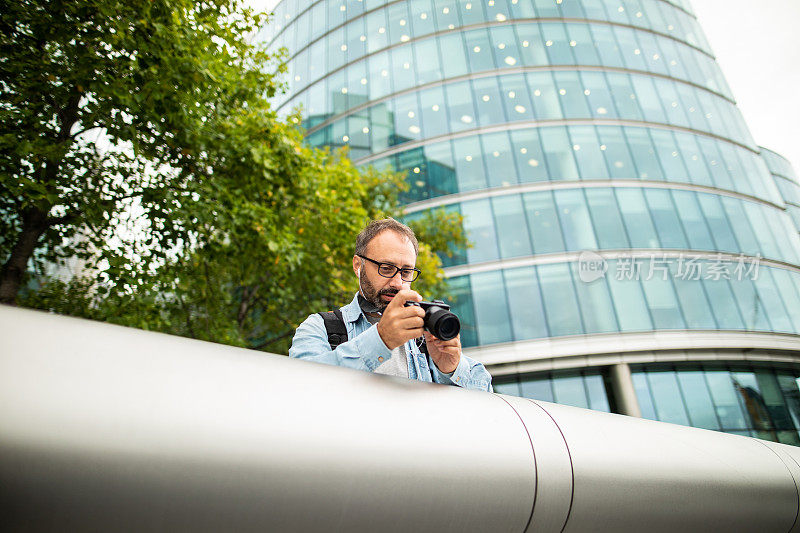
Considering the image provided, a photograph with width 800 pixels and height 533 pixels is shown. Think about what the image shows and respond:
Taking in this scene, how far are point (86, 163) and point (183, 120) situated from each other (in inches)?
70.0

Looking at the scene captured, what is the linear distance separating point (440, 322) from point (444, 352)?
1.05 feet

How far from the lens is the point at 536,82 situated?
66.4ft

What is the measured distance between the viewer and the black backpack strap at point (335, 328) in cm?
193

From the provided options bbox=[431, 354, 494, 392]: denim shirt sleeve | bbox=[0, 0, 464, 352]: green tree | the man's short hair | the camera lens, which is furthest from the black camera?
bbox=[0, 0, 464, 352]: green tree

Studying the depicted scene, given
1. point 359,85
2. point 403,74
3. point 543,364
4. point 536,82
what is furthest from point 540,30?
point 543,364

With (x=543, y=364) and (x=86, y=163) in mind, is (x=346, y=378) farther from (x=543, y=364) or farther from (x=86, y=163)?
(x=543, y=364)

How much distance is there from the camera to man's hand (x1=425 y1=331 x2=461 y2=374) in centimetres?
149

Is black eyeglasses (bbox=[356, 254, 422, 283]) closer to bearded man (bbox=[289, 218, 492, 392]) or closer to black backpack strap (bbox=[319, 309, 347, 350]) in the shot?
bearded man (bbox=[289, 218, 492, 392])

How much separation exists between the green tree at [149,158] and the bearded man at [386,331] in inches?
180

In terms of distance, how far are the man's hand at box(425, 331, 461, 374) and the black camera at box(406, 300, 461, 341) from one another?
0.18 meters

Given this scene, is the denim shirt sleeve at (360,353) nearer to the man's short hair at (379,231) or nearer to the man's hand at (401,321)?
the man's hand at (401,321)

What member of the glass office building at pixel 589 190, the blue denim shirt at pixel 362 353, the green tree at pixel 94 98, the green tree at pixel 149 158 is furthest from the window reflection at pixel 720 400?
the blue denim shirt at pixel 362 353

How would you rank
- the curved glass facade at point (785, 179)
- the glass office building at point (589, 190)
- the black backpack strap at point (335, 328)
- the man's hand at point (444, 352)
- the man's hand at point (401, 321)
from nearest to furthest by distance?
1. the man's hand at point (401, 321)
2. the man's hand at point (444, 352)
3. the black backpack strap at point (335, 328)
4. the glass office building at point (589, 190)
5. the curved glass facade at point (785, 179)

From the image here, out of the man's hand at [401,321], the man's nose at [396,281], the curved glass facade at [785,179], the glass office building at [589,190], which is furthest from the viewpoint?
the curved glass facade at [785,179]
